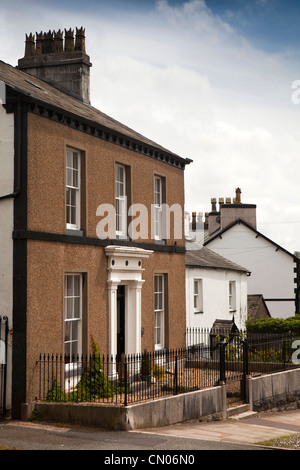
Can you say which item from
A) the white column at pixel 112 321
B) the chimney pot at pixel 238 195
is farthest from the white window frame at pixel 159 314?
the chimney pot at pixel 238 195

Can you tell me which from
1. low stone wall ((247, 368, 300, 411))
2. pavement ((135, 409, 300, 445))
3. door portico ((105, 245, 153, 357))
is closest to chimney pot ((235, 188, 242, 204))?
low stone wall ((247, 368, 300, 411))

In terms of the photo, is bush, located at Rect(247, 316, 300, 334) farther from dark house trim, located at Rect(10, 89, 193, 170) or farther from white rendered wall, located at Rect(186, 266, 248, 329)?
dark house trim, located at Rect(10, 89, 193, 170)

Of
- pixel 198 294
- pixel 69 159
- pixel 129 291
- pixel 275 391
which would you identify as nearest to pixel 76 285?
pixel 129 291

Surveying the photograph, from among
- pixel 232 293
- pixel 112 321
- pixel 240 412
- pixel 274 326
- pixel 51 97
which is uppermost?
pixel 51 97

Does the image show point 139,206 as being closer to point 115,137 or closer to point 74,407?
point 115,137

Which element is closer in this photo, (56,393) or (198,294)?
(56,393)

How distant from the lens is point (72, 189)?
15.7 metres

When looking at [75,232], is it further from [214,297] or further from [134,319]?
[214,297]

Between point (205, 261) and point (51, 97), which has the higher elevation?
point (51, 97)

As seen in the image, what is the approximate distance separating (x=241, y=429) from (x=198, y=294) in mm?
12647

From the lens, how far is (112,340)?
16.4m
